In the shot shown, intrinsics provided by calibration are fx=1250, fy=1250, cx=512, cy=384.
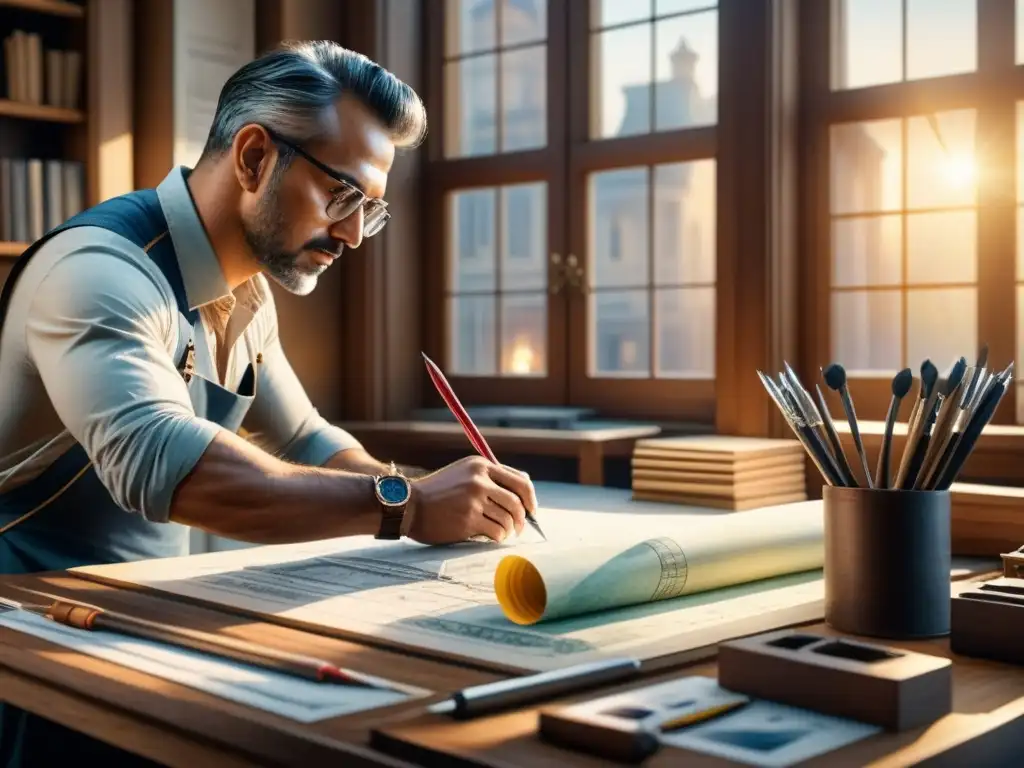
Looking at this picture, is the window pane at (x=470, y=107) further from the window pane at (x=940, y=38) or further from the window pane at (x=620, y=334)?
the window pane at (x=940, y=38)

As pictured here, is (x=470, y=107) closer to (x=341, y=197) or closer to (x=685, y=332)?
(x=685, y=332)

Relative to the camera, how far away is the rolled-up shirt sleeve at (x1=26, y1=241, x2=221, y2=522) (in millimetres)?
Result: 1505

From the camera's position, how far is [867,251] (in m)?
3.16

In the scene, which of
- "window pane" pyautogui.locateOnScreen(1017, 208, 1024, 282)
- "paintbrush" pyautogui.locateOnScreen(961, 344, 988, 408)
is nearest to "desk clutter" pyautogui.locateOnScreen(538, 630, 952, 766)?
"paintbrush" pyautogui.locateOnScreen(961, 344, 988, 408)

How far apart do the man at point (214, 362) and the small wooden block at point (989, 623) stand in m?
0.67

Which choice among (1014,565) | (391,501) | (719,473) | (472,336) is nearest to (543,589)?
(391,501)

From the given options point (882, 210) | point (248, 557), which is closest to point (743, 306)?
point (882, 210)

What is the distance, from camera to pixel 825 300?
315 cm

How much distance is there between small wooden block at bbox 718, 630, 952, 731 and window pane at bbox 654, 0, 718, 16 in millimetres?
2775

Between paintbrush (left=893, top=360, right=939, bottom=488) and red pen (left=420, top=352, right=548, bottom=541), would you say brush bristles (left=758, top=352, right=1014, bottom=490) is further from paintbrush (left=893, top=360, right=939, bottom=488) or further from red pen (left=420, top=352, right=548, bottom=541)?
red pen (left=420, top=352, right=548, bottom=541)

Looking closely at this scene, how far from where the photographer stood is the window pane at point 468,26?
3.95 m

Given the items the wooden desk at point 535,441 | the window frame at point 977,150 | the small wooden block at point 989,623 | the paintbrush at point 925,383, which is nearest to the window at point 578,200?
the window frame at point 977,150

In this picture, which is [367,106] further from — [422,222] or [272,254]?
[422,222]

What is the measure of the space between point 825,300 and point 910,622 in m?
2.06
